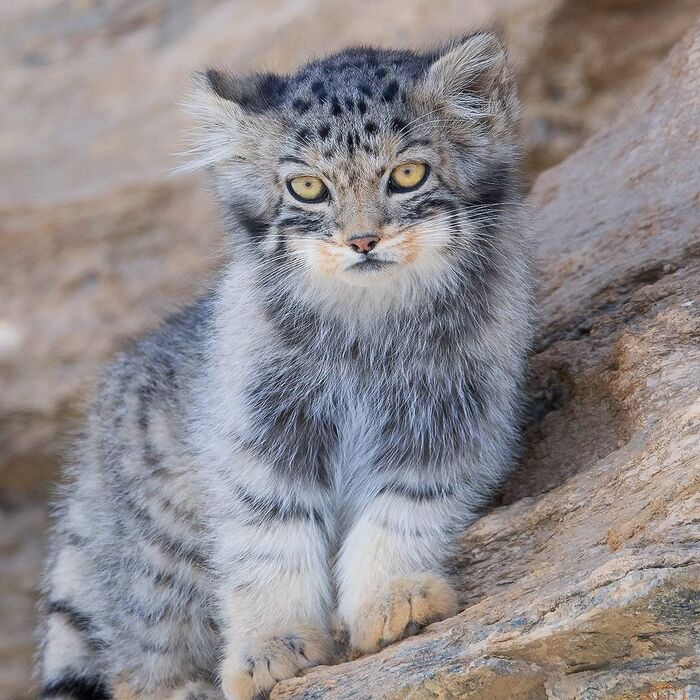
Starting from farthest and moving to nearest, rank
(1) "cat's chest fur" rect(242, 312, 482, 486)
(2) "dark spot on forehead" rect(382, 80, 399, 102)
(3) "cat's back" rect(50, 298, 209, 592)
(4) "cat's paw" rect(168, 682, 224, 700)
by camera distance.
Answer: (3) "cat's back" rect(50, 298, 209, 592), (4) "cat's paw" rect(168, 682, 224, 700), (1) "cat's chest fur" rect(242, 312, 482, 486), (2) "dark spot on forehead" rect(382, 80, 399, 102)

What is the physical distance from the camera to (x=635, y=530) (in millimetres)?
2812

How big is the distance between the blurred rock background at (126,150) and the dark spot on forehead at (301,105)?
3062mm

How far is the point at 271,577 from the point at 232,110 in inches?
58.2

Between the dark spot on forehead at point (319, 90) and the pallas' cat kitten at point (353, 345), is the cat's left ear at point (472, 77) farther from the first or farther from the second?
the dark spot on forehead at point (319, 90)

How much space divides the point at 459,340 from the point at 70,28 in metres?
5.11

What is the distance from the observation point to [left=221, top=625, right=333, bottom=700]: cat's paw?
3.19 metres

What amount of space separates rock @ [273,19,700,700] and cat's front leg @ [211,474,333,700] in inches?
8.7

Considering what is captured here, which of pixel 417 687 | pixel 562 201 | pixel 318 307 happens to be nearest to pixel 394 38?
pixel 562 201

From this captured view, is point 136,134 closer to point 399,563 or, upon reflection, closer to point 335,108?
point 335,108

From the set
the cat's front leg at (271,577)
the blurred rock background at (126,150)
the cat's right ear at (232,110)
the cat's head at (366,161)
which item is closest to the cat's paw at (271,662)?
the cat's front leg at (271,577)

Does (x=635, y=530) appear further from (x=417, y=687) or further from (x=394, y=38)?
(x=394, y=38)

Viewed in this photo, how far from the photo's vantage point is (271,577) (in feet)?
11.2

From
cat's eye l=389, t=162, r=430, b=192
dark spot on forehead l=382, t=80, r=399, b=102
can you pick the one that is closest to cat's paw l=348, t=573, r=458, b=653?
cat's eye l=389, t=162, r=430, b=192

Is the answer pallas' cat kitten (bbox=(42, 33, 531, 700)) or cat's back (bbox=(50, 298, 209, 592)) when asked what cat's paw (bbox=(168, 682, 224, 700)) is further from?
cat's back (bbox=(50, 298, 209, 592))
